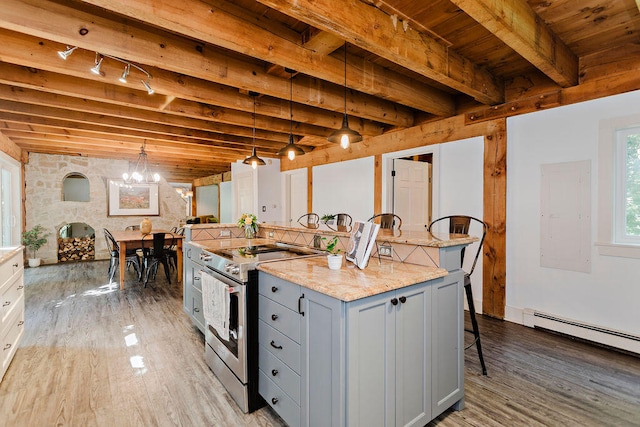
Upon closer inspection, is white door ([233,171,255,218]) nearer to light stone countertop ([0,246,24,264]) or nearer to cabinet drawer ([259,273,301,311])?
light stone countertop ([0,246,24,264])

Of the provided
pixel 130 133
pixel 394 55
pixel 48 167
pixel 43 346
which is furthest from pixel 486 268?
pixel 48 167

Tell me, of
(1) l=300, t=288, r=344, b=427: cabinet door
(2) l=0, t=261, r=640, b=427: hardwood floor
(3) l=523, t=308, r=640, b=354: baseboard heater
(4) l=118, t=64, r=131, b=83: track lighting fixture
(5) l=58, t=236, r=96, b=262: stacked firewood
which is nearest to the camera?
(1) l=300, t=288, r=344, b=427: cabinet door

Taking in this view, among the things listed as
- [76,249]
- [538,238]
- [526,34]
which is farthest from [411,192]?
[76,249]

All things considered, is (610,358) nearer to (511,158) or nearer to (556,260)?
(556,260)

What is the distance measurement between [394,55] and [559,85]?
6.51 feet

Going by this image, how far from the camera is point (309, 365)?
1.53m

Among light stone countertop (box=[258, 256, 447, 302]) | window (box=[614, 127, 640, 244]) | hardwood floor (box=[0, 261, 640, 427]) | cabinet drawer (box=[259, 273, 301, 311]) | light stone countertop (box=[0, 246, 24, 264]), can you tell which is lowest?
hardwood floor (box=[0, 261, 640, 427])

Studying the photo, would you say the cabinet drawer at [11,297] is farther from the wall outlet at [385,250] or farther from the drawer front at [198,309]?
the wall outlet at [385,250]

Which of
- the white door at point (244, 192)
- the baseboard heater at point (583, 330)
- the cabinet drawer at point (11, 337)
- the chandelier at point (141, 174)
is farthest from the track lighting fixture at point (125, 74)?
the baseboard heater at point (583, 330)

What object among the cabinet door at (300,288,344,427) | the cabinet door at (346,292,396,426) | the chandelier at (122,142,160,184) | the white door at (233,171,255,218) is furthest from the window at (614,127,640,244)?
the chandelier at (122,142,160,184)

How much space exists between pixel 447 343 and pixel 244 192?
5.97 metres

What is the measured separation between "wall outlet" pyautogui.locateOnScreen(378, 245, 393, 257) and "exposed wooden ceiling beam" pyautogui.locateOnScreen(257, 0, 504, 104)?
1.38 meters

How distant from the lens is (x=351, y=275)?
166 cm

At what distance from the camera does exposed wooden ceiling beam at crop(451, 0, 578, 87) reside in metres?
1.78
